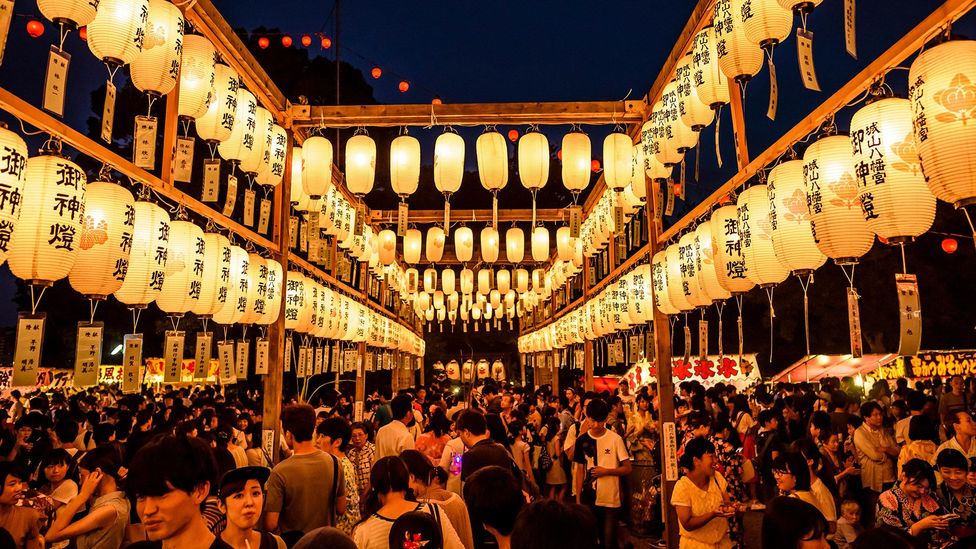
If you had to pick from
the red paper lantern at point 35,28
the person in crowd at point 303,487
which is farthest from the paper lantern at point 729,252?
the red paper lantern at point 35,28

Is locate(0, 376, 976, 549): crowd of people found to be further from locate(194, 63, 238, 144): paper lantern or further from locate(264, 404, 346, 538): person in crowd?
locate(194, 63, 238, 144): paper lantern

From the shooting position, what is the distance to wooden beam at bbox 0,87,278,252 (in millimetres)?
4371

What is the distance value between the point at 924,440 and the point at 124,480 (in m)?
7.86

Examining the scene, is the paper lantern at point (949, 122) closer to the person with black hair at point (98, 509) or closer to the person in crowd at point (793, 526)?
the person in crowd at point (793, 526)

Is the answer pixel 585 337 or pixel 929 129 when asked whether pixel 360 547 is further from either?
pixel 585 337

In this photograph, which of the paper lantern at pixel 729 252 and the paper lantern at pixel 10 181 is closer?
the paper lantern at pixel 10 181

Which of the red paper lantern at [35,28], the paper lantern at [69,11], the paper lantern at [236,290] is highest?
the red paper lantern at [35,28]

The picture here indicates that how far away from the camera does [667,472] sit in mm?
8664

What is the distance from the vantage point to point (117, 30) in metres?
5.09

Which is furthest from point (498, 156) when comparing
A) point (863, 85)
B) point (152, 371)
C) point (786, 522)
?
point (152, 371)

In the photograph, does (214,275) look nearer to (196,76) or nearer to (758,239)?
(196,76)

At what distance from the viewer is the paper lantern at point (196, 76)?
6.37 m

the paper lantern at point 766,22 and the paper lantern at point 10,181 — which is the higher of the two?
the paper lantern at point 766,22

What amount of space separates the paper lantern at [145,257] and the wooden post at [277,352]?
3.25 metres
